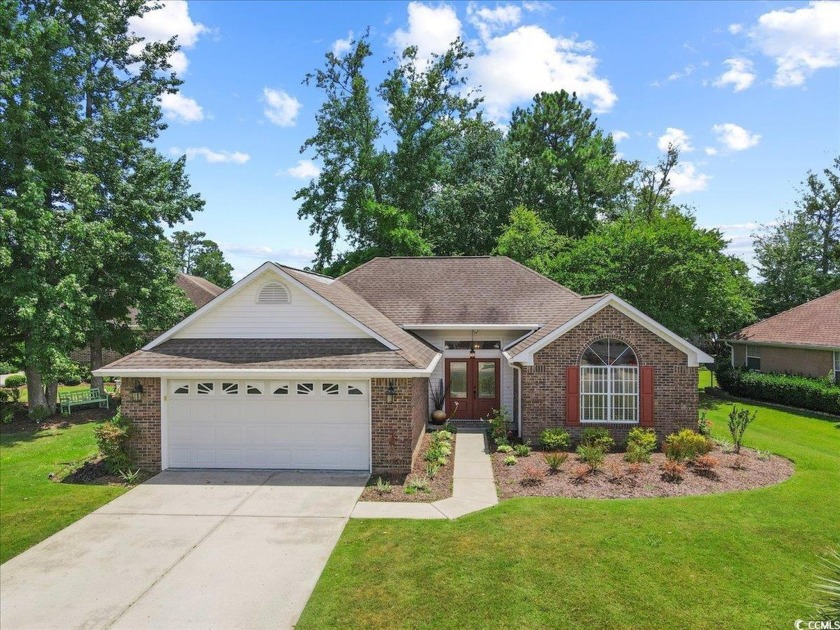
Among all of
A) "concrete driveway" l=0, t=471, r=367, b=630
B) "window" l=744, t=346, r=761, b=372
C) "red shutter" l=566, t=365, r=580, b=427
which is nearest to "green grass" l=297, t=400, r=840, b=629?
"concrete driveway" l=0, t=471, r=367, b=630

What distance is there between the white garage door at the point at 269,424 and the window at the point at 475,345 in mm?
6626

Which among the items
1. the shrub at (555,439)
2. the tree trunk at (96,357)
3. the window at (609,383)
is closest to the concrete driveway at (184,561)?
the shrub at (555,439)

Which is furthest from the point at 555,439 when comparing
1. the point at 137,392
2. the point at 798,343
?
the point at 798,343

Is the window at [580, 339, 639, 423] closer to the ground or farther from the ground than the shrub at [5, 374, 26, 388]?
farther from the ground

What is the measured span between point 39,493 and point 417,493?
756cm

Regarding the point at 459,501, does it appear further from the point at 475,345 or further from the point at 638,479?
the point at 475,345

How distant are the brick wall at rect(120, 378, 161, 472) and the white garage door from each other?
283 millimetres

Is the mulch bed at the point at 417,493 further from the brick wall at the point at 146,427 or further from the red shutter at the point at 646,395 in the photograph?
the red shutter at the point at 646,395

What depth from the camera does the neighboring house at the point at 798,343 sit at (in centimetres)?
2119

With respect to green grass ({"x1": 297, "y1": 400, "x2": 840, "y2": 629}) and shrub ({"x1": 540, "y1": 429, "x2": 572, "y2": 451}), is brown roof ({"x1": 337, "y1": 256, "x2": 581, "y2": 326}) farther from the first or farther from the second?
green grass ({"x1": 297, "y1": 400, "x2": 840, "y2": 629})

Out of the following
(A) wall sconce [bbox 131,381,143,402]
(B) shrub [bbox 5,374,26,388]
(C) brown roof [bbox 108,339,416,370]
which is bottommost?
(B) shrub [bbox 5,374,26,388]

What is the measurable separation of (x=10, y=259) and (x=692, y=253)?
2546 cm

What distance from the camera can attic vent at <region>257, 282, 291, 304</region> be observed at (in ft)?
41.6

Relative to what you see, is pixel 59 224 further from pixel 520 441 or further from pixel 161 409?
pixel 520 441
